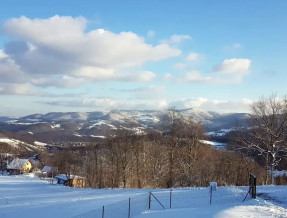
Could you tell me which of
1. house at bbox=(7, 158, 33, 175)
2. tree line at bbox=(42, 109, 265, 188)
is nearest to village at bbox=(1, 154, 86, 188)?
house at bbox=(7, 158, 33, 175)

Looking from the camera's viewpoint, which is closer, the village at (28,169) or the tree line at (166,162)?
the tree line at (166,162)

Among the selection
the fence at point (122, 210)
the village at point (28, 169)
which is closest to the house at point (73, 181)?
the village at point (28, 169)

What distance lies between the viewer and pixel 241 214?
64.6 feet

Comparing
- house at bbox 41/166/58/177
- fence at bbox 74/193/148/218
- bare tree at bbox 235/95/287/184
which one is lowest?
house at bbox 41/166/58/177

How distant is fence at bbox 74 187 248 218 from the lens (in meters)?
24.2

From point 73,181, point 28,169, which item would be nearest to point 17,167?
point 28,169

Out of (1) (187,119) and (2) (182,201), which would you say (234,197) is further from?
(1) (187,119)

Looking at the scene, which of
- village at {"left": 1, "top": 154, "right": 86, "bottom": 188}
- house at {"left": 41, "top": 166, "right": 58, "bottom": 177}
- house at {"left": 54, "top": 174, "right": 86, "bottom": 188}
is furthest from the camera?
house at {"left": 41, "top": 166, "right": 58, "bottom": 177}

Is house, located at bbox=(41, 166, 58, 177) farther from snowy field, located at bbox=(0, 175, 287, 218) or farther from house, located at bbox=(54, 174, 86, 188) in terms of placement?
snowy field, located at bbox=(0, 175, 287, 218)

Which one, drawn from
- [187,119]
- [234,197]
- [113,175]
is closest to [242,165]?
[187,119]

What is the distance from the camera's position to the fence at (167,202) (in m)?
24.2

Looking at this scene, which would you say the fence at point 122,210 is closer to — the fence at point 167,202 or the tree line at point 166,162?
the fence at point 167,202

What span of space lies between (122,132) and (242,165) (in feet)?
70.4

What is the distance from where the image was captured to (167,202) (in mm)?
26594
